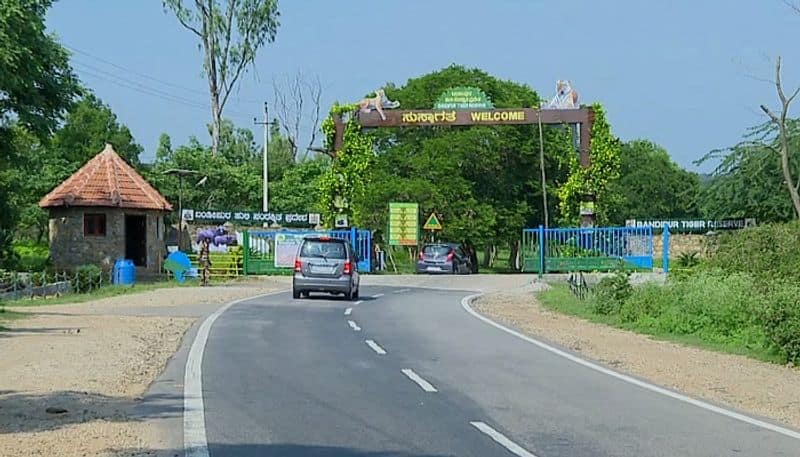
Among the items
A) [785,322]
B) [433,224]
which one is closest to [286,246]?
[433,224]

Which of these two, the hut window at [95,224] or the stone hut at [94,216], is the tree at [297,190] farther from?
the hut window at [95,224]

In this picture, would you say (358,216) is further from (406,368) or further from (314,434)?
(314,434)

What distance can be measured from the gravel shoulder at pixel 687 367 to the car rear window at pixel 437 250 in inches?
894

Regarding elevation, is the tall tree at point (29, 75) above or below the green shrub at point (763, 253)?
above

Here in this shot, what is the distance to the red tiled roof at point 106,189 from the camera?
4450 centimetres

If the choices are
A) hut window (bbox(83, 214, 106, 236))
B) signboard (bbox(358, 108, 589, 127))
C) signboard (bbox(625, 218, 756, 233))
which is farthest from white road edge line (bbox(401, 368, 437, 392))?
signboard (bbox(625, 218, 756, 233))

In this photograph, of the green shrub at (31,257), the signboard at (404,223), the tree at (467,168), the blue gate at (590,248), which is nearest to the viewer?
the green shrub at (31,257)

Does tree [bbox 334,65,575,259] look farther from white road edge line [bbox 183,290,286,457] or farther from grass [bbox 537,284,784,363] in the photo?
white road edge line [bbox 183,290,286,457]

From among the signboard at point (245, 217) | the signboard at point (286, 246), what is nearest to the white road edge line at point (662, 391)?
the signboard at point (286, 246)

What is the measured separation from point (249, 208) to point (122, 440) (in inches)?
2342

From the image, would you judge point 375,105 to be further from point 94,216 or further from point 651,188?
point 651,188

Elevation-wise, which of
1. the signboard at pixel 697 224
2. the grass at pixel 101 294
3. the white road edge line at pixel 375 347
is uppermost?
the signboard at pixel 697 224

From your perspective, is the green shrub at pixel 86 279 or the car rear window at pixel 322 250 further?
the green shrub at pixel 86 279

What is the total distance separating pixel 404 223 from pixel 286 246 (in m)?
5.95
